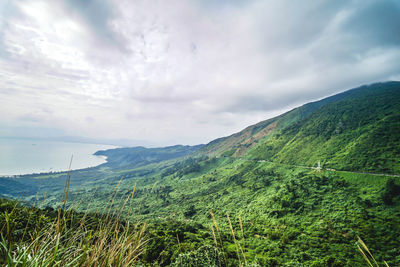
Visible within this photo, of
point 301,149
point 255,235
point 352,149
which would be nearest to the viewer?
point 255,235

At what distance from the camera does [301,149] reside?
7975cm

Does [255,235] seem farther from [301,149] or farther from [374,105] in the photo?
[374,105]

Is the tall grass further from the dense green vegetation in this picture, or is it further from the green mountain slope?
the green mountain slope

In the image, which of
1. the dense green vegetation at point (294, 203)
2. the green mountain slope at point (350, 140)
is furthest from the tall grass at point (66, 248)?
the green mountain slope at point (350, 140)

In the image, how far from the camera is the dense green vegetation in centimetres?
1808

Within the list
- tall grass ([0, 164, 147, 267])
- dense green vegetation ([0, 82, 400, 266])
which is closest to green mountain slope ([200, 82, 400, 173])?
dense green vegetation ([0, 82, 400, 266])

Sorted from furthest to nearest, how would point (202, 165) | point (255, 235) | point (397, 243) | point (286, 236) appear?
point (202, 165) < point (255, 235) < point (286, 236) < point (397, 243)

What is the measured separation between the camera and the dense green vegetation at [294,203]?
18077 mm

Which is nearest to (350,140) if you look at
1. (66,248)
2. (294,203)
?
(294,203)

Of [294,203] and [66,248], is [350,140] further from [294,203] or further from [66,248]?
[66,248]

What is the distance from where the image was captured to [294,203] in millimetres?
47938

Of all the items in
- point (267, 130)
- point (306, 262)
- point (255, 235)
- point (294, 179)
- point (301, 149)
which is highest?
point (267, 130)

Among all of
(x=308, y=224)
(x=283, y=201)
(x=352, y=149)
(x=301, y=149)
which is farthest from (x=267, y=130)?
(x=308, y=224)

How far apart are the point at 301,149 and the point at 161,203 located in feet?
242
